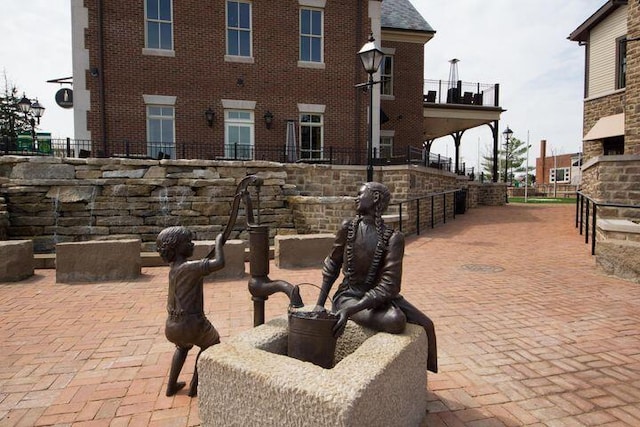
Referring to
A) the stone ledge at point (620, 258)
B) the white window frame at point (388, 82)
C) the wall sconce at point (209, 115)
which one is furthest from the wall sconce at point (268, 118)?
the stone ledge at point (620, 258)

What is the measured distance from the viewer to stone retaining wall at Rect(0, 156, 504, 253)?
9711 mm

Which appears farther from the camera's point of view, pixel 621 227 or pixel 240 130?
pixel 240 130

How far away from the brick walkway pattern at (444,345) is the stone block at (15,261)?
254 millimetres

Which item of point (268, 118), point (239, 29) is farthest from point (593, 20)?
point (239, 29)

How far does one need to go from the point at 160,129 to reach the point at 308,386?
555 inches

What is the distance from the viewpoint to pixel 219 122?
46.6ft

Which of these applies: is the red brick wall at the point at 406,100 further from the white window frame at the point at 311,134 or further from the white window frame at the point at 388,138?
the white window frame at the point at 311,134

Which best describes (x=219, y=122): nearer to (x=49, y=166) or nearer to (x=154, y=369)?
(x=49, y=166)

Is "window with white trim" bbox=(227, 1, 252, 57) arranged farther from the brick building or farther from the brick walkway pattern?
the brick walkway pattern

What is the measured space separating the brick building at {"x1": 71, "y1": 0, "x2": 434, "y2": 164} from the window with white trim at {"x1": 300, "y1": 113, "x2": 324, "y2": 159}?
0.14ft

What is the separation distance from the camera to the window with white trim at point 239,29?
1428cm

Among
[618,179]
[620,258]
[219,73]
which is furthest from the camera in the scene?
[219,73]

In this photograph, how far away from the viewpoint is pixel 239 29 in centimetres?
1438

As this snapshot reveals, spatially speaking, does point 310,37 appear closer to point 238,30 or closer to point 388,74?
point 238,30
